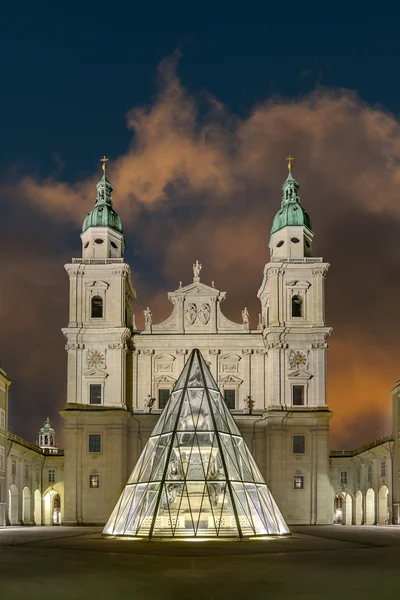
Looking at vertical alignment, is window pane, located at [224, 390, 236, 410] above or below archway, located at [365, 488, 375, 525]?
above

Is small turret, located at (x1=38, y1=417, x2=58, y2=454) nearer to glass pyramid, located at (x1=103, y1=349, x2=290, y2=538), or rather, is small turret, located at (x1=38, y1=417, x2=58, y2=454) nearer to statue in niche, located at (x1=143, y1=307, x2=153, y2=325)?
statue in niche, located at (x1=143, y1=307, x2=153, y2=325)

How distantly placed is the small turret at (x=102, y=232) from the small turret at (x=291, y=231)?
12.1 metres

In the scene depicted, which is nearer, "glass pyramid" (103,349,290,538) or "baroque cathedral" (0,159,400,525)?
"glass pyramid" (103,349,290,538)

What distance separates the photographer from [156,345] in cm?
6644

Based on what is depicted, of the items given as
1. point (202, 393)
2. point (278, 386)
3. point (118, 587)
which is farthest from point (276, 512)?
point (278, 386)

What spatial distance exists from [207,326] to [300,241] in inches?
386

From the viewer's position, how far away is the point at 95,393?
65.0 m

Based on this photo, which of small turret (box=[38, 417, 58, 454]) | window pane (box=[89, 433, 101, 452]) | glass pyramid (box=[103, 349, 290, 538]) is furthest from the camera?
small turret (box=[38, 417, 58, 454])

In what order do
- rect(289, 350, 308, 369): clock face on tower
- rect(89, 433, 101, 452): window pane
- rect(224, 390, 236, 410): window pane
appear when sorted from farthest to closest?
rect(224, 390, 236, 410): window pane
rect(289, 350, 308, 369): clock face on tower
rect(89, 433, 101, 452): window pane

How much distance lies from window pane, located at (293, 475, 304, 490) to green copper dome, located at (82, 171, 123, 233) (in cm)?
2339

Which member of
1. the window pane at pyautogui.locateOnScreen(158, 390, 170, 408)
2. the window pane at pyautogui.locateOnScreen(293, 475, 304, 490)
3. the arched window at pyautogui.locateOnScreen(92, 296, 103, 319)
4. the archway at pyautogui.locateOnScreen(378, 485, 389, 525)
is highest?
the arched window at pyautogui.locateOnScreen(92, 296, 103, 319)

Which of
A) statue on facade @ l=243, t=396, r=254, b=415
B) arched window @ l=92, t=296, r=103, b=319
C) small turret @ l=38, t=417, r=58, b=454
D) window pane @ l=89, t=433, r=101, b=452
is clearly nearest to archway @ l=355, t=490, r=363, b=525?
statue on facade @ l=243, t=396, r=254, b=415

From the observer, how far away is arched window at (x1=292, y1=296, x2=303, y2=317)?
66500mm

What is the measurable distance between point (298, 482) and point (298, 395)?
6.25m
